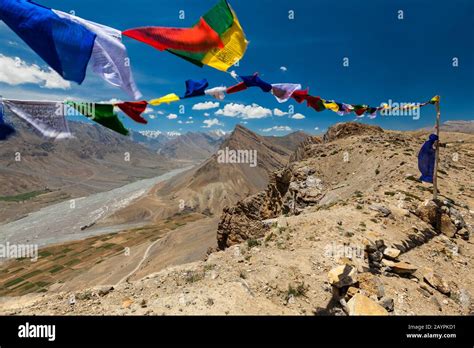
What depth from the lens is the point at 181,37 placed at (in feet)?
28.9

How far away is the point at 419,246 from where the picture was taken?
14500 mm

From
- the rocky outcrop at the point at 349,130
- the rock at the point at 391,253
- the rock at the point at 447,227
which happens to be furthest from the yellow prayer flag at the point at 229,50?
the rocky outcrop at the point at 349,130

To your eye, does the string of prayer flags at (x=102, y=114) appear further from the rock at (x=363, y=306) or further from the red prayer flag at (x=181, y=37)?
the rock at (x=363, y=306)

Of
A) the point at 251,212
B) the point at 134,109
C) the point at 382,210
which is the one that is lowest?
the point at 251,212

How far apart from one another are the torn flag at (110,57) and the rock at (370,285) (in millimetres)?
9886

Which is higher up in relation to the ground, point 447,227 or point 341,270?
point 447,227

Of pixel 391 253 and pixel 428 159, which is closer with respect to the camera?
pixel 391 253

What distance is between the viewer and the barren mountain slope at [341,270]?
31.8 feet

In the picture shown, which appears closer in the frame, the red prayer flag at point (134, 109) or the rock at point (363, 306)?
the red prayer flag at point (134, 109)

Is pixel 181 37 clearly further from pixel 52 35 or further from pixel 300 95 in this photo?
pixel 300 95

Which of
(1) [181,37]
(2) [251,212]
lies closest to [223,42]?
(1) [181,37]

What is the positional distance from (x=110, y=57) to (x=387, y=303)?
1163cm
